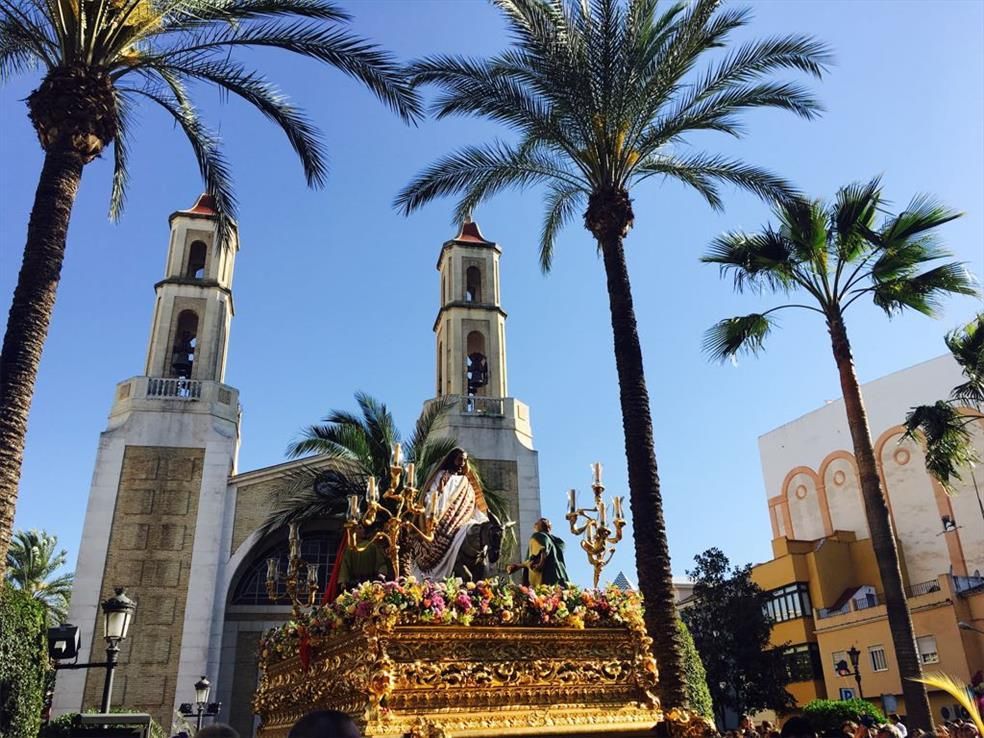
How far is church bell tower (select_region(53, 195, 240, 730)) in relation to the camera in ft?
64.5

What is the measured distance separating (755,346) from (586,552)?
9015 millimetres

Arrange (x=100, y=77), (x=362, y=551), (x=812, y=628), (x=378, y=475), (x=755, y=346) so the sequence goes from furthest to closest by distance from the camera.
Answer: (x=812, y=628) → (x=378, y=475) → (x=755, y=346) → (x=100, y=77) → (x=362, y=551)

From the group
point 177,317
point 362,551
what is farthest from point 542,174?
point 177,317

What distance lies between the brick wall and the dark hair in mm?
19705

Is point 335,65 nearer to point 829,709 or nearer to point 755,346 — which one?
point 755,346

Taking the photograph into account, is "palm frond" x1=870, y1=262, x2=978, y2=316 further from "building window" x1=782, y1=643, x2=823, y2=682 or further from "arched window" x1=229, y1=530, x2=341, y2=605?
"building window" x1=782, y1=643, x2=823, y2=682

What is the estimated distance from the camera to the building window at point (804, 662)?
36.1 meters

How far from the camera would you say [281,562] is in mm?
22578

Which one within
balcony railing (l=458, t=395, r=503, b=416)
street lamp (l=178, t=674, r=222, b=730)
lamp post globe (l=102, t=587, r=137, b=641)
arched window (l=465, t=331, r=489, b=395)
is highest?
arched window (l=465, t=331, r=489, b=395)

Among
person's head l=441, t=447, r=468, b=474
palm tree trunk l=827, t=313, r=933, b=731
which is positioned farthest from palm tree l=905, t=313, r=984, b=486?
person's head l=441, t=447, r=468, b=474

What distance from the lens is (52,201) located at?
31.9 ft

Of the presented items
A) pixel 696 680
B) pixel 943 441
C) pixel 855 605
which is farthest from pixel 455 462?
pixel 855 605

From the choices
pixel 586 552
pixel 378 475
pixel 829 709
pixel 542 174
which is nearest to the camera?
pixel 586 552

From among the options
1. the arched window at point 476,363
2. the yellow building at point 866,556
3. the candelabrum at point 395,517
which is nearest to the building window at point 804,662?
the yellow building at point 866,556
